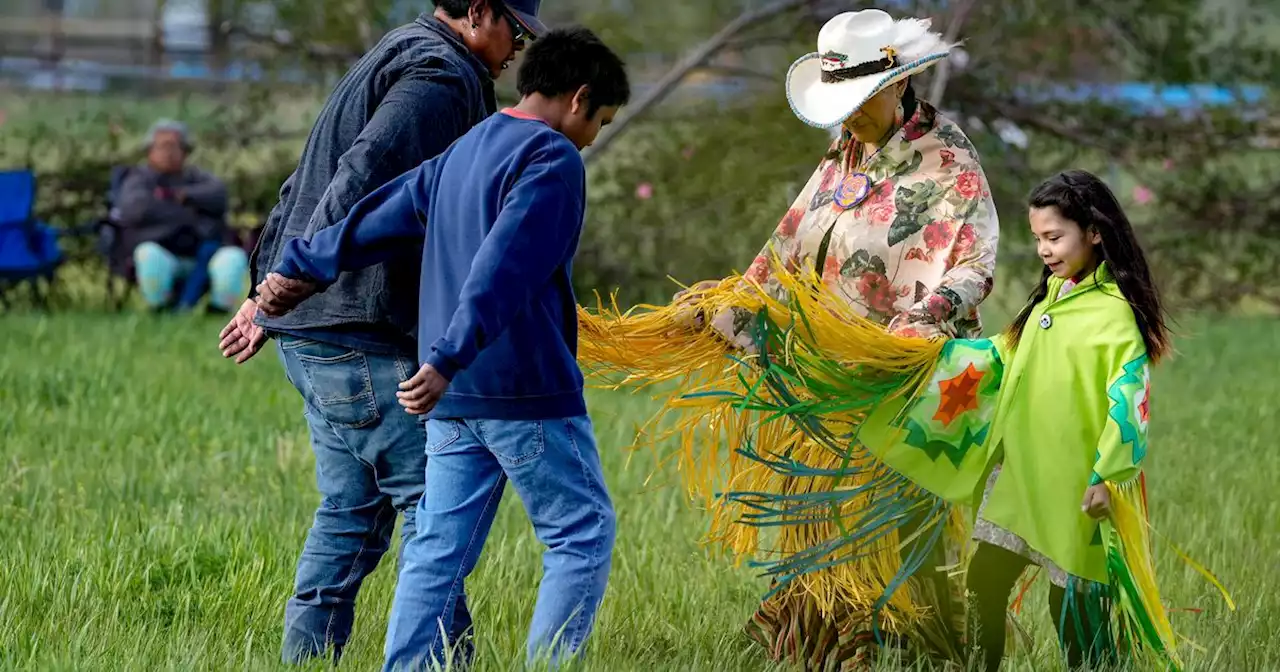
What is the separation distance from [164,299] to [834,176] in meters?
7.82

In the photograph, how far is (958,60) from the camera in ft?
38.0

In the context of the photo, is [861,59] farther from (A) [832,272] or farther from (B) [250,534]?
(B) [250,534]

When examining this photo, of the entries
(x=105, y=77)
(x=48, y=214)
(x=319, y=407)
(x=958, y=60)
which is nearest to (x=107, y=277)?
(x=48, y=214)

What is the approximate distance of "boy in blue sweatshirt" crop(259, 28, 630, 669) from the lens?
323 cm

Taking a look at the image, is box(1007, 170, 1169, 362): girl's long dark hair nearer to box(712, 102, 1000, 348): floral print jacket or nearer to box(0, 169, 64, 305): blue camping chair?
box(712, 102, 1000, 348): floral print jacket

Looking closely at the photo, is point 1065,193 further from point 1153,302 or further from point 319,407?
point 319,407

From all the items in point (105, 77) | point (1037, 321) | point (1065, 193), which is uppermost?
point (1065, 193)

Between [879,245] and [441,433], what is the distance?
1.18 meters

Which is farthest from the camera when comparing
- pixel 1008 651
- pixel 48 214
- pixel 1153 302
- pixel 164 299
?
pixel 48 214

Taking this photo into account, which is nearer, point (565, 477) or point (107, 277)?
point (565, 477)

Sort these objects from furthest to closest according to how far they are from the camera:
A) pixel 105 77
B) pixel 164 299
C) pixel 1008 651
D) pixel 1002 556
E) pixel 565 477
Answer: pixel 105 77 → pixel 164 299 → pixel 1008 651 → pixel 1002 556 → pixel 565 477

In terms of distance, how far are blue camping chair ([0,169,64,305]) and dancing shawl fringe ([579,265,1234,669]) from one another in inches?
290

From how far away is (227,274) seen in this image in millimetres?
11008

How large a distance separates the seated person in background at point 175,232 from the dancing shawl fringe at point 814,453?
287 inches
